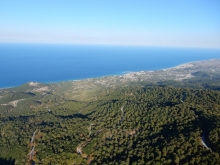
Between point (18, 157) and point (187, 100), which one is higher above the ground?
point (187, 100)

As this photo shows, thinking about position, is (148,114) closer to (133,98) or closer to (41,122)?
(133,98)

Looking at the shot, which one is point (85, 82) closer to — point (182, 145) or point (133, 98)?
point (133, 98)

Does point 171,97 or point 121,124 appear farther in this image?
point 171,97

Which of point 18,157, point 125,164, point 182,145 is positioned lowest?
point 18,157

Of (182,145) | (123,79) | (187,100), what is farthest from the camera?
(123,79)

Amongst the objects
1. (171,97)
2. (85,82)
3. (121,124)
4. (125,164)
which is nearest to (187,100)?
(171,97)

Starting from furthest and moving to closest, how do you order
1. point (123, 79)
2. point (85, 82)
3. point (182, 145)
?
point (123, 79) → point (85, 82) → point (182, 145)

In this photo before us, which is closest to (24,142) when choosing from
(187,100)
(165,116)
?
(165,116)
